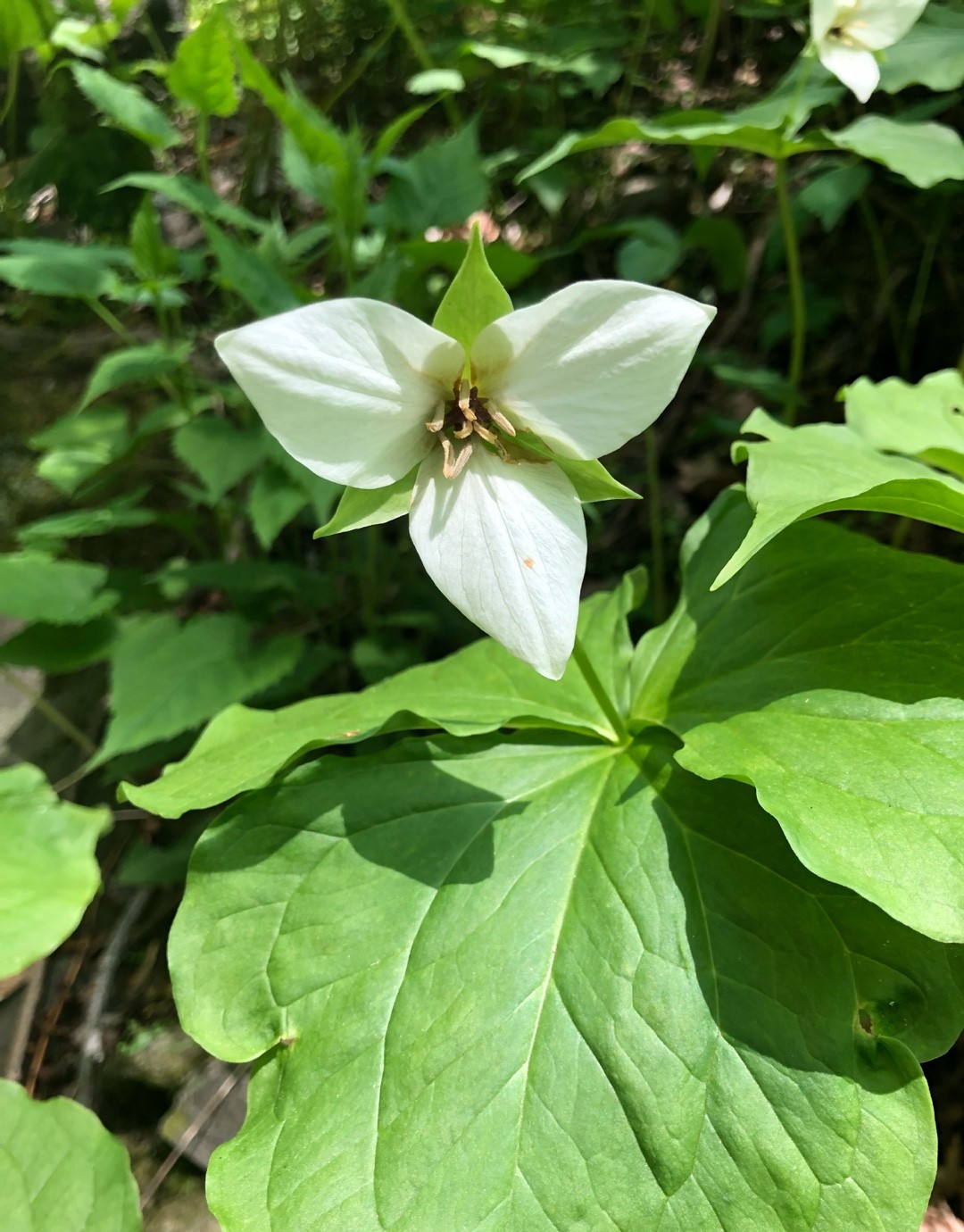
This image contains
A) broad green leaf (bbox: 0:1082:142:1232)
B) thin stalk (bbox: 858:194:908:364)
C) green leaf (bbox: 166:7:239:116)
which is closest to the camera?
broad green leaf (bbox: 0:1082:142:1232)

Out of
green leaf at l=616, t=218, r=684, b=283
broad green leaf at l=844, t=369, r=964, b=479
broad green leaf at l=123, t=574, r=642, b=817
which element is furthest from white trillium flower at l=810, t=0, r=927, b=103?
broad green leaf at l=123, t=574, r=642, b=817

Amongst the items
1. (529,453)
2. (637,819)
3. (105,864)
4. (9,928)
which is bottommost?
(105,864)

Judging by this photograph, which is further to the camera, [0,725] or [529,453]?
[0,725]

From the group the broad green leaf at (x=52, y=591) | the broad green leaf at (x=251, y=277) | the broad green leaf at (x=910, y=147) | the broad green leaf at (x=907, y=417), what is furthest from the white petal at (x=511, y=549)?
the broad green leaf at (x=52, y=591)

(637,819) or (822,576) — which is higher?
(822,576)

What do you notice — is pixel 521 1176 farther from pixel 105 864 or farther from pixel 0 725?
pixel 0 725

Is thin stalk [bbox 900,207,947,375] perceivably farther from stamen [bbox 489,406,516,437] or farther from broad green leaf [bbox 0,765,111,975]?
broad green leaf [bbox 0,765,111,975]

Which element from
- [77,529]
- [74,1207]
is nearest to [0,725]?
[77,529]
